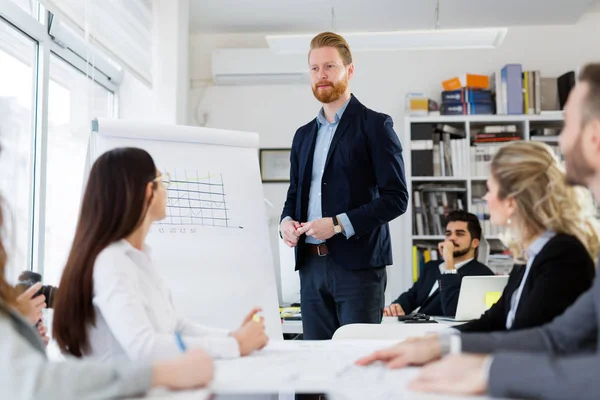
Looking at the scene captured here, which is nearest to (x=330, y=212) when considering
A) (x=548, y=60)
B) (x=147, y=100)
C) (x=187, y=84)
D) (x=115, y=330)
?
(x=115, y=330)

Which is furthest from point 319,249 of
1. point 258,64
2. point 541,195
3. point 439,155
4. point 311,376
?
point 258,64

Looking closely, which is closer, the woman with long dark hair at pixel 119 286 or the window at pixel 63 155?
the woman with long dark hair at pixel 119 286

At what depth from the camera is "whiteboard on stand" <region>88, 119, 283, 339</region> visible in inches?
102

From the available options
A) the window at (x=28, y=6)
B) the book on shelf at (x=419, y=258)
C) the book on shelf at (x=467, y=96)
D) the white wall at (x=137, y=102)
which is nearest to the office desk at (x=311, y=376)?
the window at (x=28, y=6)

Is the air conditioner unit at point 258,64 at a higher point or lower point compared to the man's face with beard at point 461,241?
higher

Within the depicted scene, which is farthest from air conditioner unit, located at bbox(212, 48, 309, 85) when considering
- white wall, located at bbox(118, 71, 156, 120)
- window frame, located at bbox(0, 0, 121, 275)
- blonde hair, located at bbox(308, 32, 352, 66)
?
blonde hair, located at bbox(308, 32, 352, 66)

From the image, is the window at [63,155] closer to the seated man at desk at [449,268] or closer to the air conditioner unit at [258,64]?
the air conditioner unit at [258,64]

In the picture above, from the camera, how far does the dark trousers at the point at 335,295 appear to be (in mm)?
2418

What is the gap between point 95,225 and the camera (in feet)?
4.85

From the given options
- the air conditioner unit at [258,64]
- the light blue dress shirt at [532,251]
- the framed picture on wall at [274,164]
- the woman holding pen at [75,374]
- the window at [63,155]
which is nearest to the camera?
the woman holding pen at [75,374]

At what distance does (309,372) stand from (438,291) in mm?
2805

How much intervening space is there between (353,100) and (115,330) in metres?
1.60

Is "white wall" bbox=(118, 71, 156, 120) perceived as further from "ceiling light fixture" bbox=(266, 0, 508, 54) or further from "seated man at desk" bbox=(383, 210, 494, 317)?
"seated man at desk" bbox=(383, 210, 494, 317)

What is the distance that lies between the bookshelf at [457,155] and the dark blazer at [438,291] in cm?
123
